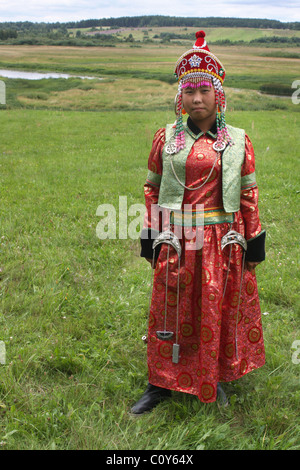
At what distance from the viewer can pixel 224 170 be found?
103 inches

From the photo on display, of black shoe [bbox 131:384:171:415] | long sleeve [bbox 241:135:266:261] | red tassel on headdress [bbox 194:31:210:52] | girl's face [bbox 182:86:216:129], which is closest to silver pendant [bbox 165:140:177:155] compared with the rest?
girl's face [bbox 182:86:216:129]

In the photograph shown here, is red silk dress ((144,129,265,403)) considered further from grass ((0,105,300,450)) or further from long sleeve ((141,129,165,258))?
grass ((0,105,300,450))

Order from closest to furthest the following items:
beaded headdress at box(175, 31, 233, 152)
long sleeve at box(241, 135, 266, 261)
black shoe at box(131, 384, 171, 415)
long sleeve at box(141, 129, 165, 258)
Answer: beaded headdress at box(175, 31, 233, 152) → long sleeve at box(241, 135, 266, 261) → long sleeve at box(141, 129, 165, 258) → black shoe at box(131, 384, 171, 415)

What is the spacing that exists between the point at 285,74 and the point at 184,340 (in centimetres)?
2977

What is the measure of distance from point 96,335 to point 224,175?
1.99 m

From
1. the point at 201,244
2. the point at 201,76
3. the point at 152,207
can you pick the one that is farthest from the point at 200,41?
the point at 201,244

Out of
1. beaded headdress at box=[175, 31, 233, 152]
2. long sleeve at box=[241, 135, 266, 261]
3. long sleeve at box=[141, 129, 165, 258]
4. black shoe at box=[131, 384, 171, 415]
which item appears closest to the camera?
beaded headdress at box=[175, 31, 233, 152]

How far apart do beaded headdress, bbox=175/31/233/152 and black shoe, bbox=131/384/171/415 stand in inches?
68.7

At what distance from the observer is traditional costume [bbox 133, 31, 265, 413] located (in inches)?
104

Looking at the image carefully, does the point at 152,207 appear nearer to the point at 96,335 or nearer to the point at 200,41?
the point at 200,41

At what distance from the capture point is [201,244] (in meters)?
2.71

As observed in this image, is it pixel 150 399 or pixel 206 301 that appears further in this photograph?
pixel 150 399

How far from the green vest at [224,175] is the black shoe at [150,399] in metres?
1.37

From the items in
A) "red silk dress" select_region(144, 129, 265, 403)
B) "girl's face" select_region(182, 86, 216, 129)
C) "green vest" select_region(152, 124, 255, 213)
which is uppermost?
"girl's face" select_region(182, 86, 216, 129)
